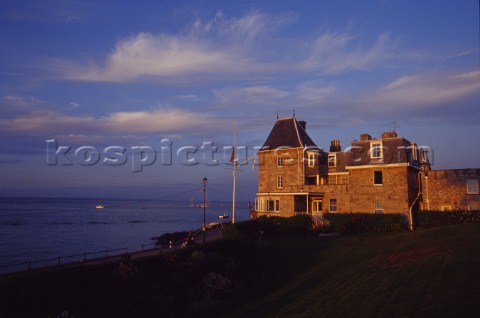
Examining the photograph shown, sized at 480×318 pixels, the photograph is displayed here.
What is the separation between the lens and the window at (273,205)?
45.2 m

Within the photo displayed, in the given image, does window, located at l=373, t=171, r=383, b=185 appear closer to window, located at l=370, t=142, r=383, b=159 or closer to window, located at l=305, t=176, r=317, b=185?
window, located at l=370, t=142, r=383, b=159

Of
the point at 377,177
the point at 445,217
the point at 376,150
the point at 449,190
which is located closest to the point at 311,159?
the point at 376,150

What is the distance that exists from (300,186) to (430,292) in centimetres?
3116

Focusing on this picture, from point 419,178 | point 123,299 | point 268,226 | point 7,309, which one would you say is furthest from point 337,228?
point 7,309

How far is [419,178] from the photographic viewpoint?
4050cm

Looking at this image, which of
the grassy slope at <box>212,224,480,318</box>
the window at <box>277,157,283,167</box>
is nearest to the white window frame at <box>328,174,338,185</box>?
the window at <box>277,157,283,167</box>

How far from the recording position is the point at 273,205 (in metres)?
45.5

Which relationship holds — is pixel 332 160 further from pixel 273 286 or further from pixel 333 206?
pixel 273 286

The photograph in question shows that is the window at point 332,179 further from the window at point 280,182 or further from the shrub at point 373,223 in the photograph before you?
the shrub at point 373,223

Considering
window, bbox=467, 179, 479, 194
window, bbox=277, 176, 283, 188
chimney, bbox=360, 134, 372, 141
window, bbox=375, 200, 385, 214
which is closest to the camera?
window, bbox=467, 179, 479, 194

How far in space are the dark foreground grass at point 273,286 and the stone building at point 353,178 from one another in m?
14.9

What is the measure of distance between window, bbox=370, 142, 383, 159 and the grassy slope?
48.9 feet

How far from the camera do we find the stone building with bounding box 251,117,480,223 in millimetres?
37281

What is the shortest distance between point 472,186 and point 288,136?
2038 cm
